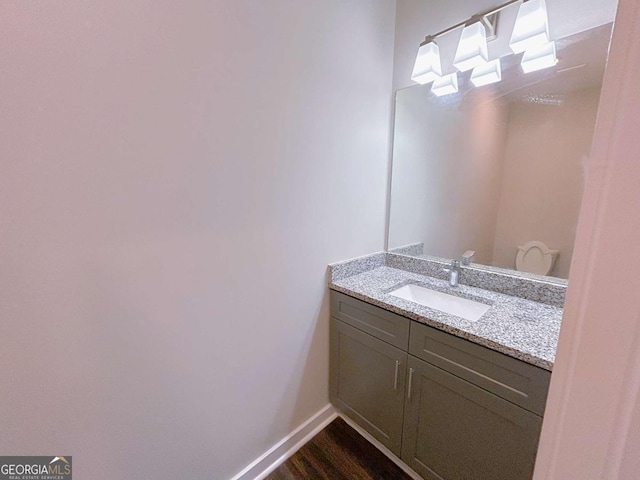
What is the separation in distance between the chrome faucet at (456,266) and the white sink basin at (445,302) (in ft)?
0.33

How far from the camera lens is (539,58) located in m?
1.24

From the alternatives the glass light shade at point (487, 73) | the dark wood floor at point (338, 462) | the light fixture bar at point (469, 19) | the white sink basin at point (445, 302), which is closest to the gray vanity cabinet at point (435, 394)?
the dark wood floor at point (338, 462)

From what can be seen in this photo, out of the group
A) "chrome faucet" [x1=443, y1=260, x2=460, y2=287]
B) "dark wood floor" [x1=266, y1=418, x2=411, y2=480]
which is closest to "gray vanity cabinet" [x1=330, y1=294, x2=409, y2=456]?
"dark wood floor" [x1=266, y1=418, x2=411, y2=480]

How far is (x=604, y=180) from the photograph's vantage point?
34 centimetres

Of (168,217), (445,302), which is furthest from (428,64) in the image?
(168,217)

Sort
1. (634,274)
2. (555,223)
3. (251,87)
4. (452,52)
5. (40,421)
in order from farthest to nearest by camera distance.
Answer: (452,52)
(555,223)
(251,87)
(40,421)
(634,274)

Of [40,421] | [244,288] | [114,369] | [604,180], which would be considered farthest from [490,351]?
[40,421]

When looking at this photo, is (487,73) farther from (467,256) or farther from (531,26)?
(467,256)

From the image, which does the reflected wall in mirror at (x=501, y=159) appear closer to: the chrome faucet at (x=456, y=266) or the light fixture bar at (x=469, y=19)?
the chrome faucet at (x=456, y=266)

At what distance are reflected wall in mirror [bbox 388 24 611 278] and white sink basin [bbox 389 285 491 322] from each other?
27 cm

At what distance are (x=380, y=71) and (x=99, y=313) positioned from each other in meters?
1.79

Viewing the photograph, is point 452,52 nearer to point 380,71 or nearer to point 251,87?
point 380,71

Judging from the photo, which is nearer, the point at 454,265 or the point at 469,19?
the point at 469,19

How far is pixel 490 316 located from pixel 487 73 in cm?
120
